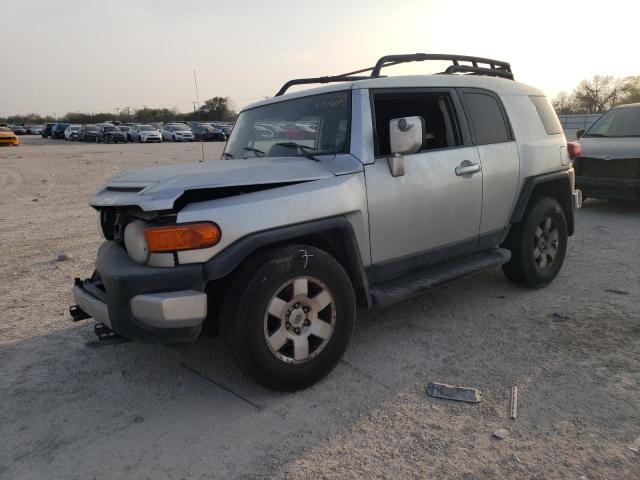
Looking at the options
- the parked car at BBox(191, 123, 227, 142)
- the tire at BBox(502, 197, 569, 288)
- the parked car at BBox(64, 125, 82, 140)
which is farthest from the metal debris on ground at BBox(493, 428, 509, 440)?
the parked car at BBox(64, 125, 82, 140)

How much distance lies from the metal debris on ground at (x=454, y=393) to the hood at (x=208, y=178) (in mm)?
1486

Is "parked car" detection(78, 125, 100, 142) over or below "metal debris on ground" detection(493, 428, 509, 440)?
over

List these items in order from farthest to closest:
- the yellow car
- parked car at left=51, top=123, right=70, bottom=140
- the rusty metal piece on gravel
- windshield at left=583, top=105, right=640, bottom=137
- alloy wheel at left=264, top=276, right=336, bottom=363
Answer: parked car at left=51, top=123, right=70, bottom=140 < the yellow car < windshield at left=583, top=105, right=640, bottom=137 < the rusty metal piece on gravel < alloy wheel at left=264, top=276, right=336, bottom=363

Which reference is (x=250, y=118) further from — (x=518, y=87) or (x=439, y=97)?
(x=518, y=87)

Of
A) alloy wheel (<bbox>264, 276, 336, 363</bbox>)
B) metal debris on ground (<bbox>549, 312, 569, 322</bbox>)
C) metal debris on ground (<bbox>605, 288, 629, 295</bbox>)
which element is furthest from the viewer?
metal debris on ground (<bbox>605, 288, 629, 295</bbox>)

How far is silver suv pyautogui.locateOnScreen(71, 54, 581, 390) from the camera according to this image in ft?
9.40

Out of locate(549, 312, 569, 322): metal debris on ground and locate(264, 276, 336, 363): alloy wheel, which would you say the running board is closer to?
locate(264, 276, 336, 363): alloy wheel

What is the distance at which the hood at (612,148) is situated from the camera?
27.9 ft

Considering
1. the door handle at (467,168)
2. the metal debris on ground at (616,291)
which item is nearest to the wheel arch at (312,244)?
the door handle at (467,168)

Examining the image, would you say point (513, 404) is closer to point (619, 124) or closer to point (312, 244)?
point (312, 244)

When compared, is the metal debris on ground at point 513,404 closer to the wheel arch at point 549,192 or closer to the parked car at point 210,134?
the wheel arch at point 549,192

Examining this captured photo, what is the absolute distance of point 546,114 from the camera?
5.23 meters

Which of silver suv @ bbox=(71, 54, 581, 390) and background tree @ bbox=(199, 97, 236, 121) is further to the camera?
background tree @ bbox=(199, 97, 236, 121)

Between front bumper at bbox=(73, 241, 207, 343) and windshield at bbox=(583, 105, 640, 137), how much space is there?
29.7ft
